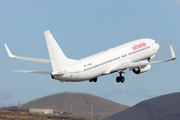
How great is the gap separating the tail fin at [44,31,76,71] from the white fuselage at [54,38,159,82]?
875mm

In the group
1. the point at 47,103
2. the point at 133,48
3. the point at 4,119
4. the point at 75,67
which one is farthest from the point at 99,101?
the point at 75,67

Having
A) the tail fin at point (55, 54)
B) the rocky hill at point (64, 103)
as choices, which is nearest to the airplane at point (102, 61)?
the tail fin at point (55, 54)

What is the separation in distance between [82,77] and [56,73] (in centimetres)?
560

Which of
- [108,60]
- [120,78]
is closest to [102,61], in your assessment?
[108,60]

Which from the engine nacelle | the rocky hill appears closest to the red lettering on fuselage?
the engine nacelle

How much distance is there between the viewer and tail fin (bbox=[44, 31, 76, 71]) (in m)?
47.4

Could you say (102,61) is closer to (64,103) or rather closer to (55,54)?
(55,54)

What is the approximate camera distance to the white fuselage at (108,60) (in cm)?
5094

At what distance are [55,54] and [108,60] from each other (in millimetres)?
11865

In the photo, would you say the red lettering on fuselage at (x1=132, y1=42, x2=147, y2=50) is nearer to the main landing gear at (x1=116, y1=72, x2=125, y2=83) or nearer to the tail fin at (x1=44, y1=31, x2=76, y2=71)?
the main landing gear at (x1=116, y1=72, x2=125, y2=83)

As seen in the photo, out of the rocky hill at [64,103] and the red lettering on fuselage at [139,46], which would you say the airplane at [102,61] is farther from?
the rocky hill at [64,103]

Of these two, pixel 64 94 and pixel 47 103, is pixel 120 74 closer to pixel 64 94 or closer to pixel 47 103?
pixel 64 94

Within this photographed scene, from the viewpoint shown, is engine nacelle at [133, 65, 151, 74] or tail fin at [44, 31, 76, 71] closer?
tail fin at [44, 31, 76, 71]

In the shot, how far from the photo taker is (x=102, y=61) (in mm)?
55812
